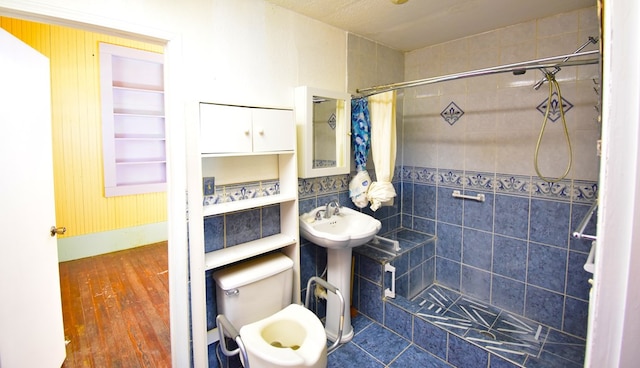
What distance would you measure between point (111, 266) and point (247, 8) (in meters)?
3.11

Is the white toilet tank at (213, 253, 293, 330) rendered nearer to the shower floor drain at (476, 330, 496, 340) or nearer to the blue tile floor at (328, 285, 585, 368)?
the blue tile floor at (328, 285, 585, 368)

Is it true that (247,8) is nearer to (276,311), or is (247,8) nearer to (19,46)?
(19,46)

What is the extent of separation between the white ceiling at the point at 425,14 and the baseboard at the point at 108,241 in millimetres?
3304

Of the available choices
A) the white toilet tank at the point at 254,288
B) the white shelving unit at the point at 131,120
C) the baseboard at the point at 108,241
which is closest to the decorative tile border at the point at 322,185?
the white toilet tank at the point at 254,288

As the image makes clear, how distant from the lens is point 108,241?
362 centimetres

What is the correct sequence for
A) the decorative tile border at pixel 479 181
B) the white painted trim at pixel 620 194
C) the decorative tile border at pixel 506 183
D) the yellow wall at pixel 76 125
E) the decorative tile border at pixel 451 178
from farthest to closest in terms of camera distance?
the yellow wall at pixel 76 125 < the decorative tile border at pixel 451 178 < the decorative tile border at pixel 479 181 < the decorative tile border at pixel 506 183 < the white painted trim at pixel 620 194

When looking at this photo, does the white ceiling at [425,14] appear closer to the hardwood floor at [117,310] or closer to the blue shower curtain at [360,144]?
the blue shower curtain at [360,144]

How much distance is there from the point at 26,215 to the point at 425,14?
8.67 feet

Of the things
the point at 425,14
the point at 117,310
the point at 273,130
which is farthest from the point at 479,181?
the point at 117,310

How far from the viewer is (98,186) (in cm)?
352

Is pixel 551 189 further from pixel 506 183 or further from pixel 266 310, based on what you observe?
pixel 266 310

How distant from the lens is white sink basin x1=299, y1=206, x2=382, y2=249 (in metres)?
1.91

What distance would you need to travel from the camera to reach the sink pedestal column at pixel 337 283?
7.07ft

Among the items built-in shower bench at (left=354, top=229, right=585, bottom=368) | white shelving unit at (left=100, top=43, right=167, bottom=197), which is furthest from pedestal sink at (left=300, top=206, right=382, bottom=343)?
white shelving unit at (left=100, top=43, right=167, bottom=197)
